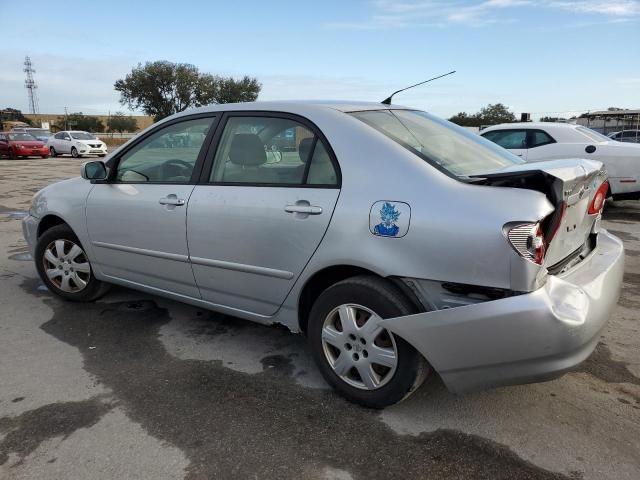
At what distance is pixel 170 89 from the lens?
48.4 metres

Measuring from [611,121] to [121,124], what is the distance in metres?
65.0

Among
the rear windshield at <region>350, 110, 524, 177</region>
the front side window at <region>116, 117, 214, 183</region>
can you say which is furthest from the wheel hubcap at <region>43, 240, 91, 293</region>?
the rear windshield at <region>350, 110, 524, 177</region>

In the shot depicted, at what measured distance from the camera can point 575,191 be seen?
2.37m

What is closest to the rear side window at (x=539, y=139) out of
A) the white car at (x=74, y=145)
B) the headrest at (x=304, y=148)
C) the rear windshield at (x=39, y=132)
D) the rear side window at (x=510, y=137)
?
the rear side window at (x=510, y=137)

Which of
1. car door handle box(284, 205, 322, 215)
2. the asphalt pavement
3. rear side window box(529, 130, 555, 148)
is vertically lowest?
the asphalt pavement

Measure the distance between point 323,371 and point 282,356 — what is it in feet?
1.97

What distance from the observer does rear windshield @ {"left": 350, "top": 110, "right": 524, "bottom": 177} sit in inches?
105

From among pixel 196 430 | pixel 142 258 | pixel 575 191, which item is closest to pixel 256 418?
pixel 196 430

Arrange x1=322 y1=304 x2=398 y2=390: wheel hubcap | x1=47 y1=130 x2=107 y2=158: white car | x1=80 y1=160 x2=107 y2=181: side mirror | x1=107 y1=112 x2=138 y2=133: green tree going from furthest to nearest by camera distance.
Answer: x1=107 y1=112 x2=138 y2=133: green tree → x1=47 y1=130 x2=107 y2=158: white car → x1=80 y1=160 x2=107 y2=181: side mirror → x1=322 y1=304 x2=398 y2=390: wheel hubcap

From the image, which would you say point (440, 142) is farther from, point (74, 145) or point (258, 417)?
point (74, 145)

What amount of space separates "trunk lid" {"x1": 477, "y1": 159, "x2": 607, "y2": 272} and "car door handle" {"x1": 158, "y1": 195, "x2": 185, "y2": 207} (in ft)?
6.26

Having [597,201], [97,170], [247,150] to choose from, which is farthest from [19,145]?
[597,201]

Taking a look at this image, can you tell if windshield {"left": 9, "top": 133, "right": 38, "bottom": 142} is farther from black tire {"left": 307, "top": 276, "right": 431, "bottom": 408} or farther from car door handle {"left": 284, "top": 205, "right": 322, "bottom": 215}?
black tire {"left": 307, "top": 276, "right": 431, "bottom": 408}

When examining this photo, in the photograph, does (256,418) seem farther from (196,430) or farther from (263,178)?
(263,178)
